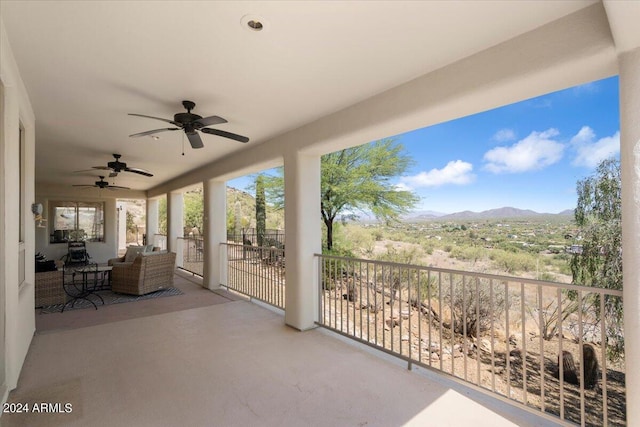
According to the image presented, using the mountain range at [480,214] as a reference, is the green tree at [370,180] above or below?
above

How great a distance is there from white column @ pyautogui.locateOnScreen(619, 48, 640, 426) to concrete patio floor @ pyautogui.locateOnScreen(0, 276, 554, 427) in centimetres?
78

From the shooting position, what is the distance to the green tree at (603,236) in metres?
3.58

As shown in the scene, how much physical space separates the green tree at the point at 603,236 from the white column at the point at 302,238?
3.33 m

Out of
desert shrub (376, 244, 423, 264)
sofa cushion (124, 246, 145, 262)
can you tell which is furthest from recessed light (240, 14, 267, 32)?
desert shrub (376, 244, 423, 264)

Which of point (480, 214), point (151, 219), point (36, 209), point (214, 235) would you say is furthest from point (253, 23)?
point (151, 219)

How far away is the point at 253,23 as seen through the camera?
1786 mm

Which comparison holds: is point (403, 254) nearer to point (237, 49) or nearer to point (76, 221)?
point (237, 49)

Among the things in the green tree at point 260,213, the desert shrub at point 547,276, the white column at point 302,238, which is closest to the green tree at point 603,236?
the desert shrub at point 547,276

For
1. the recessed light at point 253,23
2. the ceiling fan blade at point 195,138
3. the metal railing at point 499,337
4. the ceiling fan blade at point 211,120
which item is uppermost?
the recessed light at point 253,23

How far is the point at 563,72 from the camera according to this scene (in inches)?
69.1

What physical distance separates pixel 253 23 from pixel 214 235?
488cm

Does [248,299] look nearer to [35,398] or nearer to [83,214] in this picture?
[35,398]

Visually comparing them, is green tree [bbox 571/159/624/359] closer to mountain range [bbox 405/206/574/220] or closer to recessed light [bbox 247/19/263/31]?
mountain range [bbox 405/206/574/220]

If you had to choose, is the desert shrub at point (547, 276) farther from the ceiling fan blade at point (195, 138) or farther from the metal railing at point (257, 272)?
the ceiling fan blade at point (195, 138)
